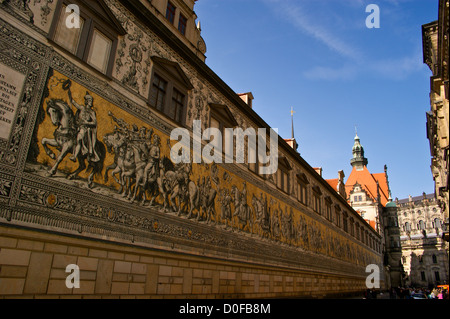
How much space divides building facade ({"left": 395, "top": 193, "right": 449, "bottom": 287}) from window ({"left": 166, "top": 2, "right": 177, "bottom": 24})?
215 feet

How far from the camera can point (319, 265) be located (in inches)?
820

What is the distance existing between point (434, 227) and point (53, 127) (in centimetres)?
7760

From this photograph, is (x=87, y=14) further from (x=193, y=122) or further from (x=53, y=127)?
(x=193, y=122)

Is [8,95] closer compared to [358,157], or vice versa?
[8,95]

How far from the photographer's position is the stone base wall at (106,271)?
5645 mm

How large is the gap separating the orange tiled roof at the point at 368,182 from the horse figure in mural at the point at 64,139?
1847 inches

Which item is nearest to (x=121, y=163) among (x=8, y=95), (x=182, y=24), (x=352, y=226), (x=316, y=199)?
A: (x=8, y=95)

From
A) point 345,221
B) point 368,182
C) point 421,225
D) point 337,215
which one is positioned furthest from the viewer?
point 421,225

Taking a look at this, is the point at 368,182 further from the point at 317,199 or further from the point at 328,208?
the point at 317,199

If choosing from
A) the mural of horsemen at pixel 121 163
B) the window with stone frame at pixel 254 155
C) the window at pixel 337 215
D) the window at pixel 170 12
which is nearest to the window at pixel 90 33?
the mural of horsemen at pixel 121 163

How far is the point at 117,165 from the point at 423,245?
72506mm

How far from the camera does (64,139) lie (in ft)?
21.7

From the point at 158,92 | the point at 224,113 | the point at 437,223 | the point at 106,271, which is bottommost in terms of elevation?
the point at 106,271
